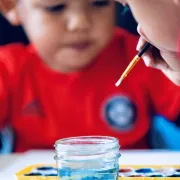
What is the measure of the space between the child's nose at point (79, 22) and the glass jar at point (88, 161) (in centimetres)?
43

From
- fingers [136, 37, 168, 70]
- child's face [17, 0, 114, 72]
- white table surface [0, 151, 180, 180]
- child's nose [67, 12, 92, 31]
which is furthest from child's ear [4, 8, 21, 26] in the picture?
fingers [136, 37, 168, 70]

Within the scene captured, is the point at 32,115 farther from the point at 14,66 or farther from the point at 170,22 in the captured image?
the point at 170,22

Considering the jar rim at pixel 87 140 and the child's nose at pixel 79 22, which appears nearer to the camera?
the jar rim at pixel 87 140

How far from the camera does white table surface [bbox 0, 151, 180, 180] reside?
31.0 inches

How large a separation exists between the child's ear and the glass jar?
49 centimetres

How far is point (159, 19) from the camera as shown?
583 mm

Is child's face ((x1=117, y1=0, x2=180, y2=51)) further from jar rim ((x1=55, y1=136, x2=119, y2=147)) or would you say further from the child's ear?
the child's ear

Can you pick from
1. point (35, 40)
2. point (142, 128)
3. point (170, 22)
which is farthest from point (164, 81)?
point (170, 22)

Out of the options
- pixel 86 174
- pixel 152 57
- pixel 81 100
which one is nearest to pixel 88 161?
pixel 86 174

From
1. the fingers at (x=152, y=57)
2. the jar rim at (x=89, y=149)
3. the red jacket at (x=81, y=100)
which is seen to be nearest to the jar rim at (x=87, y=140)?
the jar rim at (x=89, y=149)

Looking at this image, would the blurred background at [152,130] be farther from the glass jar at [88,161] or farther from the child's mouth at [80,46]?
the glass jar at [88,161]

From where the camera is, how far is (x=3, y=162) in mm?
853

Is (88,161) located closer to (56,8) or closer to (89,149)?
(89,149)

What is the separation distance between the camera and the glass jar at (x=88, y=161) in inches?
23.4
